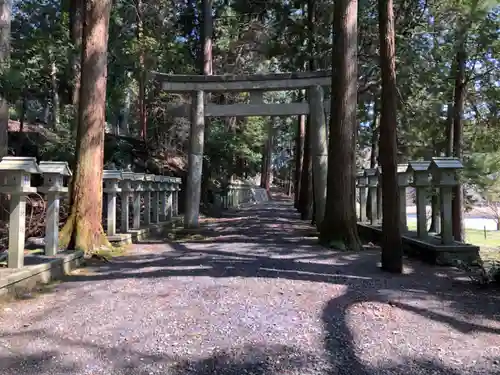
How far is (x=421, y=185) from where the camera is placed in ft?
25.2

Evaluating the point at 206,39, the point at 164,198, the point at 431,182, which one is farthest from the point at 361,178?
the point at 206,39

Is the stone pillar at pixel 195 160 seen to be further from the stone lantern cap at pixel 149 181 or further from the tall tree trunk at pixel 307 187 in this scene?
the tall tree trunk at pixel 307 187

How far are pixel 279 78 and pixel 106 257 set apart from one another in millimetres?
7033

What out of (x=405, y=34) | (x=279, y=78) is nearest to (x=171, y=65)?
(x=279, y=78)

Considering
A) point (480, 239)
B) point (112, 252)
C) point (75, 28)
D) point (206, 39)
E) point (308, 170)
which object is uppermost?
point (206, 39)

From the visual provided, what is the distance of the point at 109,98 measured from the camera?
15430mm

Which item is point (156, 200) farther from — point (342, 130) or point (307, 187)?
point (307, 187)

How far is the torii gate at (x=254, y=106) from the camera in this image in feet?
38.6

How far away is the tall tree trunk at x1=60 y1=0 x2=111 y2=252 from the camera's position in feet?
24.4

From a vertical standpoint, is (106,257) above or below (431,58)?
below

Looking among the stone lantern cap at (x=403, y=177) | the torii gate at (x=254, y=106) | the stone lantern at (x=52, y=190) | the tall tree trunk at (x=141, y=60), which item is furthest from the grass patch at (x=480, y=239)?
the stone lantern at (x=52, y=190)

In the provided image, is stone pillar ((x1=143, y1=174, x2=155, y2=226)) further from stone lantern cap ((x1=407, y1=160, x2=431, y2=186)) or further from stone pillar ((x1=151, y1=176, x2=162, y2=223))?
stone lantern cap ((x1=407, y1=160, x2=431, y2=186))

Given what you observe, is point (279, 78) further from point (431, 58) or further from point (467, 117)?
point (467, 117)

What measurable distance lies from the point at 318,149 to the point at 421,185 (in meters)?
4.25
